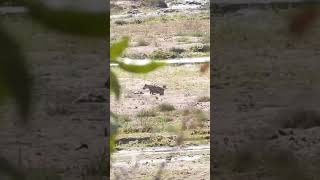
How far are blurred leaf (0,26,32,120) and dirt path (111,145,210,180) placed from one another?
0.33m

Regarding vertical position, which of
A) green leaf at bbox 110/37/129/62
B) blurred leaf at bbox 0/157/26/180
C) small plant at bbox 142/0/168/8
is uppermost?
small plant at bbox 142/0/168/8

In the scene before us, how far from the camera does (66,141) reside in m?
1.02

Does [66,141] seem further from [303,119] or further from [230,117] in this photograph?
[303,119]

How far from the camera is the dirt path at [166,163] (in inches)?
50.2

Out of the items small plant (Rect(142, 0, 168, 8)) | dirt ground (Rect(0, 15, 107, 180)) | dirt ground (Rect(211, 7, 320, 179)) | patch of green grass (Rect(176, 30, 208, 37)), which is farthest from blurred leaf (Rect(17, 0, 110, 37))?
patch of green grass (Rect(176, 30, 208, 37))

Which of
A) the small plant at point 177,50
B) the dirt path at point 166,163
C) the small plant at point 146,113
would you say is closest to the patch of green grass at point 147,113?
the small plant at point 146,113

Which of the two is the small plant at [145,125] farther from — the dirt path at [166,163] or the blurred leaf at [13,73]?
the blurred leaf at [13,73]

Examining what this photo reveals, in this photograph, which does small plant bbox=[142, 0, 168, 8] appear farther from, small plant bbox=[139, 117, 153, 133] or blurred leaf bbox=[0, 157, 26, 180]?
blurred leaf bbox=[0, 157, 26, 180]

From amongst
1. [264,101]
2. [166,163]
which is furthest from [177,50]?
[264,101]

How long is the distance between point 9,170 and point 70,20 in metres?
0.27

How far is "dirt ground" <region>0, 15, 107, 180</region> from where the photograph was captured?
95cm

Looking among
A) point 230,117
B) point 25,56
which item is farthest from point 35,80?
point 230,117

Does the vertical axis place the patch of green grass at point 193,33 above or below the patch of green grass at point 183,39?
above

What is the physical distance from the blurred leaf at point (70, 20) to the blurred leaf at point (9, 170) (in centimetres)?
24
